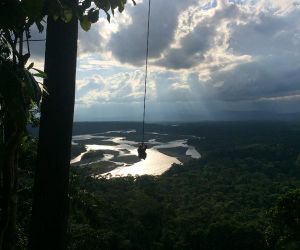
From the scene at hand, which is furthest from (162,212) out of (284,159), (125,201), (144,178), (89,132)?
(89,132)

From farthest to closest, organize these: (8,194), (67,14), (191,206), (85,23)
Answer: (191,206) → (8,194) → (85,23) → (67,14)

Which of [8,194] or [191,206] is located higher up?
[8,194]

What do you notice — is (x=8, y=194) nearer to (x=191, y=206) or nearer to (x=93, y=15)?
(x=93, y=15)

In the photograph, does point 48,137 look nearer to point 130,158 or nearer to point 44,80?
point 44,80

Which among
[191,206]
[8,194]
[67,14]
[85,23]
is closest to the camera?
[67,14]

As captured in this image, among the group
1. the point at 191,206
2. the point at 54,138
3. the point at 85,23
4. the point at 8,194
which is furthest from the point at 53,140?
the point at 191,206

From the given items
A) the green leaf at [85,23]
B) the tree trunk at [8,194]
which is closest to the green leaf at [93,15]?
the green leaf at [85,23]

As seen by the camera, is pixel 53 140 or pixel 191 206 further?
pixel 191 206

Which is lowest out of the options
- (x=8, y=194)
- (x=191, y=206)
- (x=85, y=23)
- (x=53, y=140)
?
(x=191, y=206)

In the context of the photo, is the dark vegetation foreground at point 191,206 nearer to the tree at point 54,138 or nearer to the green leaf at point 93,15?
the tree at point 54,138
